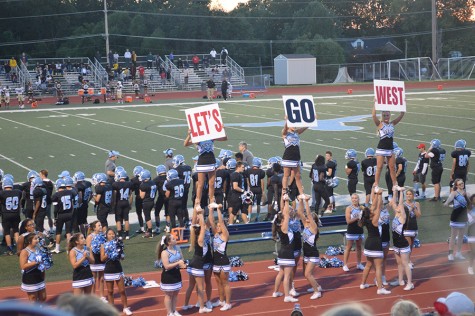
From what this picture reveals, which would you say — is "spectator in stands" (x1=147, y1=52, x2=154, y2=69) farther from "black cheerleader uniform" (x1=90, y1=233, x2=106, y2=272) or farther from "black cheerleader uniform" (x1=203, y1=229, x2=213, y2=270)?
"black cheerleader uniform" (x1=203, y1=229, x2=213, y2=270)

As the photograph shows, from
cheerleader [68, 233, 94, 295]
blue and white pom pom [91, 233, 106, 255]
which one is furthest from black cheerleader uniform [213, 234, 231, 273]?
cheerleader [68, 233, 94, 295]

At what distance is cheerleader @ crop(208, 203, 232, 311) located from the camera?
10664mm

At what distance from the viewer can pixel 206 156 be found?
44.0ft

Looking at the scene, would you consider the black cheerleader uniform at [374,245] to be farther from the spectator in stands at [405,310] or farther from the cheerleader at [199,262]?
the spectator in stands at [405,310]

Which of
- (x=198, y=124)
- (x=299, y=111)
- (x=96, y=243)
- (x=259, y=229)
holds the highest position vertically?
(x=299, y=111)

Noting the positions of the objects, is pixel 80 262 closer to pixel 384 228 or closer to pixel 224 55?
pixel 384 228

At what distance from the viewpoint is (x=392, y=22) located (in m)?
79.1

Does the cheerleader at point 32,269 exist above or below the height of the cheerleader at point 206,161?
below

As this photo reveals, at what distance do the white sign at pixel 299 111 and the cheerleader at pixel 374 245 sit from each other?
6.07 ft

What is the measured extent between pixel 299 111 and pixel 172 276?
3.97 metres

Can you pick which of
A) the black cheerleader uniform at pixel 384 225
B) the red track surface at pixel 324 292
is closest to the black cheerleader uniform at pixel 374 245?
the black cheerleader uniform at pixel 384 225

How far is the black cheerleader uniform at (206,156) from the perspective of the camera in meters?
13.2

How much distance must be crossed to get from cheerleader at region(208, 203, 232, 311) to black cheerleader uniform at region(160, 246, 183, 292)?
0.78m

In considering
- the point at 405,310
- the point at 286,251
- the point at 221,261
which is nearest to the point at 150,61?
the point at 286,251
